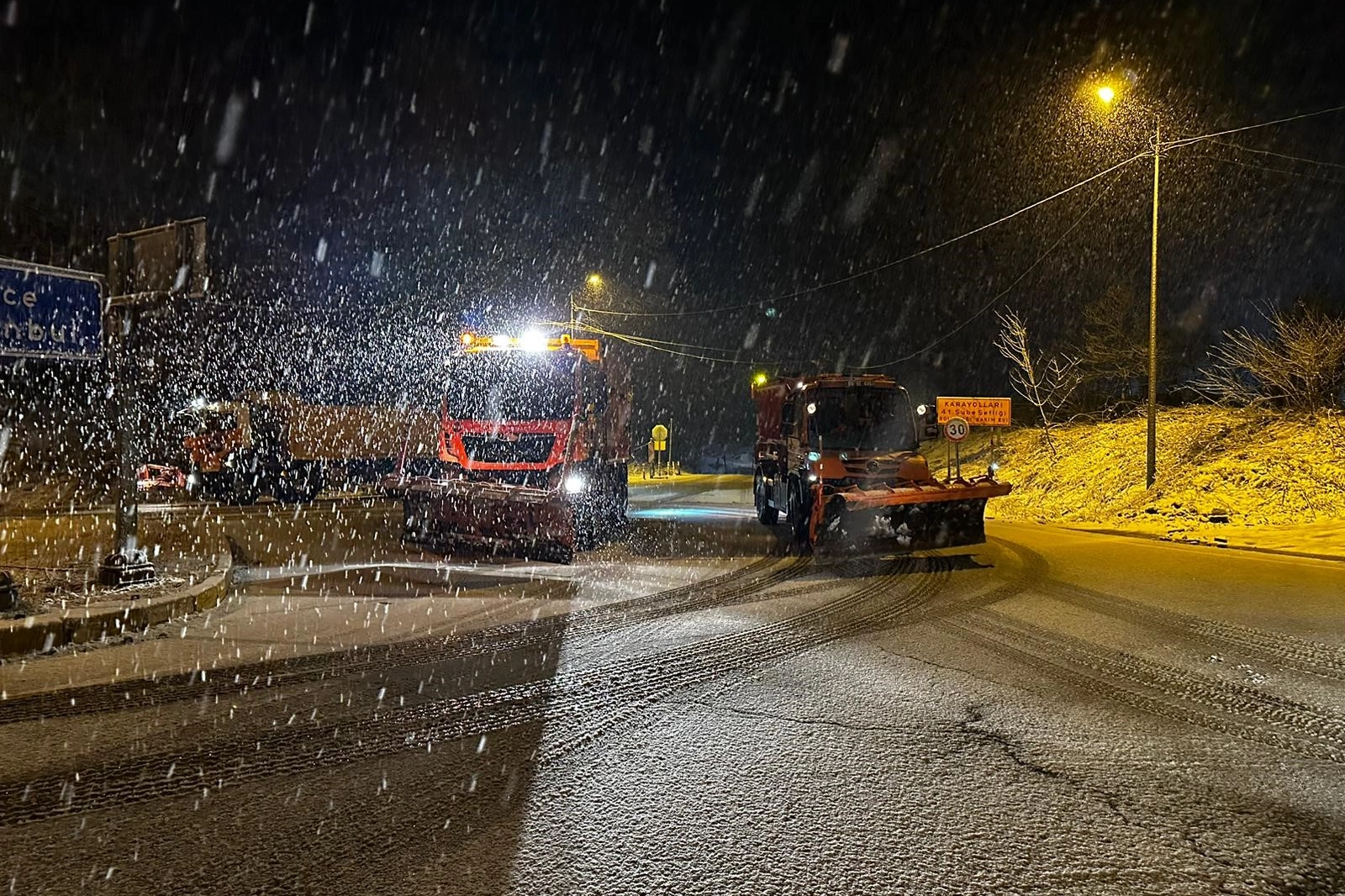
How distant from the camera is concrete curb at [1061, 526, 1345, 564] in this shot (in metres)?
12.1

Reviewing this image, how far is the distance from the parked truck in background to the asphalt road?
606 inches

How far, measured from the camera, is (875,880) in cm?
298

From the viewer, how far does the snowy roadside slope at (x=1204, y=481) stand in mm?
15469

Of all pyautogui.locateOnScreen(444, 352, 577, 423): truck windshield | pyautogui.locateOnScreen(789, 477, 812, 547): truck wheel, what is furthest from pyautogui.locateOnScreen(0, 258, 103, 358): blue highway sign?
pyautogui.locateOnScreen(789, 477, 812, 547): truck wheel

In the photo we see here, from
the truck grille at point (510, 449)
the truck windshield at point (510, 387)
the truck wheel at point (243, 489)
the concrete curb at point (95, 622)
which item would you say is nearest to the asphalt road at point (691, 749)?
the concrete curb at point (95, 622)

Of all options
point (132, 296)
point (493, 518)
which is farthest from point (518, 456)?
point (132, 296)

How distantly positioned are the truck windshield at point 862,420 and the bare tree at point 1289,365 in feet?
41.0

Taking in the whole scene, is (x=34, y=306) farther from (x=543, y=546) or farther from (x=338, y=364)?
(x=338, y=364)

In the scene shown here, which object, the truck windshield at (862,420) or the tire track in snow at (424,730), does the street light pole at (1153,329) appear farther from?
the tire track in snow at (424,730)

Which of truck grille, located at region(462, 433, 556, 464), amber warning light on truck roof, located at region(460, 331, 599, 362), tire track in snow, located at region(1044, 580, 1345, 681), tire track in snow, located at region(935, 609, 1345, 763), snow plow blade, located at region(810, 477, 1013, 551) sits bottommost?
tire track in snow, located at region(935, 609, 1345, 763)

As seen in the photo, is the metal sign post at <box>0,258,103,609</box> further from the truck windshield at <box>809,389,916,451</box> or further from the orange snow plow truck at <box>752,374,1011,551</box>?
the truck windshield at <box>809,389,916,451</box>

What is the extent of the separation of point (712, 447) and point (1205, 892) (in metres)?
66.8

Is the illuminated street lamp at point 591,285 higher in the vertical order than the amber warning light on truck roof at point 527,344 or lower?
higher

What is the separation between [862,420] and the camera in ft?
43.5
